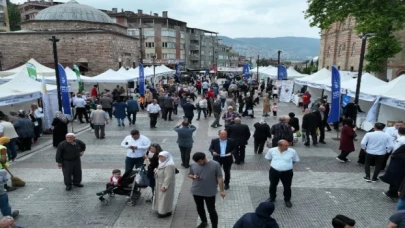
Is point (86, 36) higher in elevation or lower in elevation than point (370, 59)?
higher

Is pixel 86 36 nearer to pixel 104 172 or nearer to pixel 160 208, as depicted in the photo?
pixel 104 172

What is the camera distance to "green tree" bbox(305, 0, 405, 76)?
18.2m

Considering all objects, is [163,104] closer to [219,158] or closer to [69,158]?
[69,158]

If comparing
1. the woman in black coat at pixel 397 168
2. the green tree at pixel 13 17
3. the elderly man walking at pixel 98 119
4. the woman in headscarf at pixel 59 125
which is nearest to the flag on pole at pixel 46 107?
the elderly man walking at pixel 98 119

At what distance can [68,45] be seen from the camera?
3838 centimetres

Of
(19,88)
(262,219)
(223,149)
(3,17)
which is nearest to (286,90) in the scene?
(19,88)

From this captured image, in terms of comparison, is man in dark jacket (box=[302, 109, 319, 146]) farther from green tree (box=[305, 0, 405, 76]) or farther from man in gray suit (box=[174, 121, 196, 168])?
green tree (box=[305, 0, 405, 76])

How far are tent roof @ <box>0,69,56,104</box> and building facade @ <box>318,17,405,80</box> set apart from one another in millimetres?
30696

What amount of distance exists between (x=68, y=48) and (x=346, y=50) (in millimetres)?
34953

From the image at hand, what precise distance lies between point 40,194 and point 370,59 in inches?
790

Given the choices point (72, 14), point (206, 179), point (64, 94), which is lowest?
point (206, 179)

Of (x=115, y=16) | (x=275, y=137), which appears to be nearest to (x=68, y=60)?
(x=115, y=16)

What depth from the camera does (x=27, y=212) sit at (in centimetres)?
629

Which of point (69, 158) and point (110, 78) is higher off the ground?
point (110, 78)
